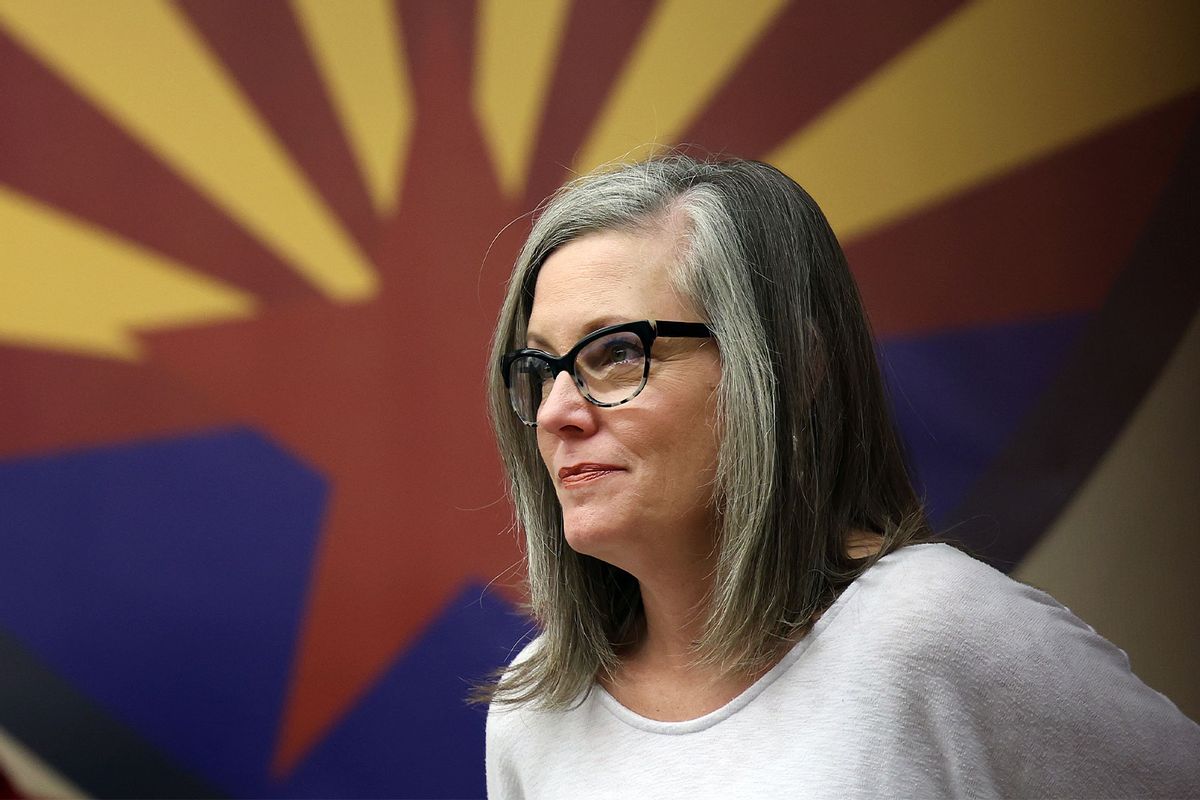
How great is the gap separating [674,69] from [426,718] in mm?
1043

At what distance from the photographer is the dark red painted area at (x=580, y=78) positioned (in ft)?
6.10

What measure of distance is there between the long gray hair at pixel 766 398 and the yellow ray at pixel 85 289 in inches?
33.5

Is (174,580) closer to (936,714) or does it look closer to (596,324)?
(596,324)

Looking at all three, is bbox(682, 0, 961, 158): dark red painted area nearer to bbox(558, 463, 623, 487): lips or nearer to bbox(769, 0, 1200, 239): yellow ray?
bbox(769, 0, 1200, 239): yellow ray

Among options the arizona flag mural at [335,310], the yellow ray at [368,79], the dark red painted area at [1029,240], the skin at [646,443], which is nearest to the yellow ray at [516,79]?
the arizona flag mural at [335,310]

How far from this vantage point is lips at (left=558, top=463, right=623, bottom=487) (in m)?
1.08

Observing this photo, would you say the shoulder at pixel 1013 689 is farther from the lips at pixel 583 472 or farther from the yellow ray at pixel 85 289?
the yellow ray at pixel 85 289

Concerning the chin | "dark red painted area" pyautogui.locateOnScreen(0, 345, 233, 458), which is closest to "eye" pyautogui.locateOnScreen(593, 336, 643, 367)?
the chin

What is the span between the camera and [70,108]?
190 cm

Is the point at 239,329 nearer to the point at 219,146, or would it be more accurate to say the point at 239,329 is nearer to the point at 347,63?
the point at 219,146

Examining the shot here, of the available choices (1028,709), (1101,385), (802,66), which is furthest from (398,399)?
(1028,709)

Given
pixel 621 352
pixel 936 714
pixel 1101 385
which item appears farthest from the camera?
pixel 1101 385

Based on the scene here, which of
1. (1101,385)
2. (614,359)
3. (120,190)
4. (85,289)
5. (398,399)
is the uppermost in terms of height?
(120,190)

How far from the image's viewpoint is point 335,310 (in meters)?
1.90
